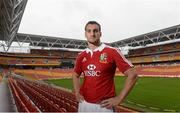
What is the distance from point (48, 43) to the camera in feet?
251

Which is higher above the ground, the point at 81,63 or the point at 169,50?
the point at 169,50

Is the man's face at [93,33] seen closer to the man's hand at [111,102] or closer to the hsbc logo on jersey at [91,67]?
the hsbc logo on jersey at [91,67]

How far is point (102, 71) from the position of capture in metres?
3.30

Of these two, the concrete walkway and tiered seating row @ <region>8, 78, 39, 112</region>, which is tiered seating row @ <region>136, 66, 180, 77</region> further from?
tiered seating row @ <region>8, 78, 39, 112</region>

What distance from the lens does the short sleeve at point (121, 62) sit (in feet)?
10.5

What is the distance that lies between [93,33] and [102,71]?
41cm

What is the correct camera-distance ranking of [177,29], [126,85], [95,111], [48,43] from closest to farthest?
[126,85]
[95,111]
[177,29]
[48,43]

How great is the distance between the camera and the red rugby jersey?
328cm

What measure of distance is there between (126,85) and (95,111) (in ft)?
1.56

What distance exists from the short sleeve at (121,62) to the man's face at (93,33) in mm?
236

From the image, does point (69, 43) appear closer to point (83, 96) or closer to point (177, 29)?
point (177, 29)

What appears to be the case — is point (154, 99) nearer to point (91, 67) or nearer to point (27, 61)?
point (91, 67)

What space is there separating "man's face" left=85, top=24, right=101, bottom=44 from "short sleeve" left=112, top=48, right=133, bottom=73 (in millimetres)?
236

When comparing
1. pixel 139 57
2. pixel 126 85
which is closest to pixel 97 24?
pixel 126 85
